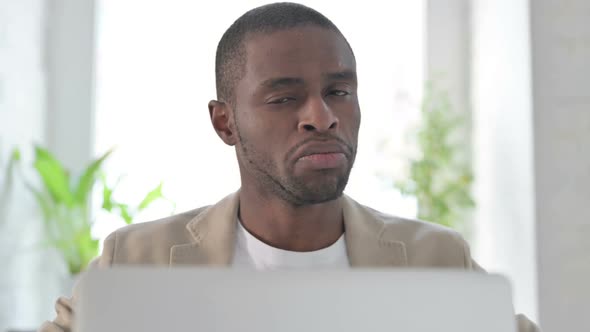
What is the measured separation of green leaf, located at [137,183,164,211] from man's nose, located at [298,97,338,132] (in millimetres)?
2120

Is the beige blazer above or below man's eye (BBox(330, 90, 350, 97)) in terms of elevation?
below

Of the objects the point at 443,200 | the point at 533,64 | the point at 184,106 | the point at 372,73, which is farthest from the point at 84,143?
the point at 533,64

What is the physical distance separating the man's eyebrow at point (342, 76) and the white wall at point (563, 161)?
129cm

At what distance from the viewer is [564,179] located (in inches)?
95.0

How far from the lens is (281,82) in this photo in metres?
1.33

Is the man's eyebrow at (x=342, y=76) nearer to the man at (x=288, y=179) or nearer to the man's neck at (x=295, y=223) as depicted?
the man at (x=288, y=179)

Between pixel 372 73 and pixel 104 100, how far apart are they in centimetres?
128

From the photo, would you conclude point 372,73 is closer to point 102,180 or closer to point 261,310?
point 102,180

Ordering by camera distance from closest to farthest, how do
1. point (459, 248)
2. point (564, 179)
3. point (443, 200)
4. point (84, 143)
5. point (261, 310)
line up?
point (261, 310)
point (459, 248)
point (564, 179)
point (443, 200)
point (84, 143)

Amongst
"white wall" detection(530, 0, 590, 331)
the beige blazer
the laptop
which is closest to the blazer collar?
the beige blazer

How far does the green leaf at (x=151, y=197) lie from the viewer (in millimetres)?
3295

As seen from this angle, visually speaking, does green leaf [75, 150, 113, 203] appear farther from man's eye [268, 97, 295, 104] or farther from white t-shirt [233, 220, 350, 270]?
man's eye [268, 97, 295, 104]

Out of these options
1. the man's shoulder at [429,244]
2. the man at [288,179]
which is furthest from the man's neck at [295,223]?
the man's shoulder at [429,244]

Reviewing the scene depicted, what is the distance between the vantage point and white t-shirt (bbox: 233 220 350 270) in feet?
4.64
